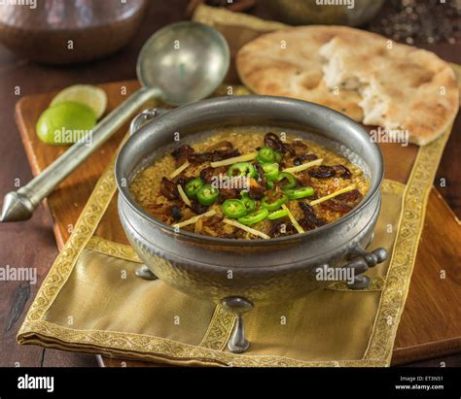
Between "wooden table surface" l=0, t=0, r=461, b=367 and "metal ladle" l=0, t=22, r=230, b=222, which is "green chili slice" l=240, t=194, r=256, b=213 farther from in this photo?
"metal ladle" l=0, t=22, r=230, b=222

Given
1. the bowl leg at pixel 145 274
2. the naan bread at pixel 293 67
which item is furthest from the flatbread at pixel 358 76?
the bowl leg at pixel 145 274

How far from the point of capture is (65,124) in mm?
2863

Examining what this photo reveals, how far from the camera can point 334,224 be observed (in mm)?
1902

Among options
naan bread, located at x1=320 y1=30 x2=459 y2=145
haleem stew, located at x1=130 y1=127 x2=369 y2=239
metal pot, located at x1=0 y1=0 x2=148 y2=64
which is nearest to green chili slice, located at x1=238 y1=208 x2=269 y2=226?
haleem stew, located at x1=130 y1=127 x2=369 y2=239

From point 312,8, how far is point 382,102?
76 centimetres

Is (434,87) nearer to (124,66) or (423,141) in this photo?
(423,141)

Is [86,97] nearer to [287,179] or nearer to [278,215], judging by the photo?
[287,179]

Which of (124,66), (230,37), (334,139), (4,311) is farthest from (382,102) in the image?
(4,311)

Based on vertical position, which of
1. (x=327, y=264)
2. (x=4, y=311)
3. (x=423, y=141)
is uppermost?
(x=327, y=264)

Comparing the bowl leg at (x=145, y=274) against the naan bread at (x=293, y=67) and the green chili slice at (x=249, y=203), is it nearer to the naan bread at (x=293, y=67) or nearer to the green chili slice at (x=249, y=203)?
the green chili slice at (x=249, y=203)

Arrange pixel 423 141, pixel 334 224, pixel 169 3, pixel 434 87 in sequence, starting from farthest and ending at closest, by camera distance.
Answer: pixel 169 3 → pixel 434 87 → pixel 423 141 → pixel 334 224

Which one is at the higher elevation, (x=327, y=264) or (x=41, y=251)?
(x=327, y=264)

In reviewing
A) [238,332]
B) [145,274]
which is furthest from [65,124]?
[238,332]

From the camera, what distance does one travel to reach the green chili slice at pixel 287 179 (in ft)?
7.29
